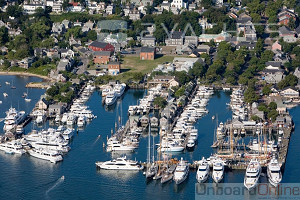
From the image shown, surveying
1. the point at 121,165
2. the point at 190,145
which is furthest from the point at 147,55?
the point at 121,165

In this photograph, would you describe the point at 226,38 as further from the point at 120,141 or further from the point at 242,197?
the point at 242,197

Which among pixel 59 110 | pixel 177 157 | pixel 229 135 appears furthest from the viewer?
pixel 59 110

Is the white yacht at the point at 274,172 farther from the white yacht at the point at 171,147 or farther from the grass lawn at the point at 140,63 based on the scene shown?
the grass lawn at the point at 140,63

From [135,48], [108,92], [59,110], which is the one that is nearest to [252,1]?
[135,48]

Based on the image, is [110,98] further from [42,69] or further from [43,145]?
[42,69]

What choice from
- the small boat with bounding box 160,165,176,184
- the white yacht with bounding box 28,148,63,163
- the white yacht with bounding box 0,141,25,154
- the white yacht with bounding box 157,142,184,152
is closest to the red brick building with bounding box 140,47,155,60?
the white yacht with bounding box 157,142,184,152

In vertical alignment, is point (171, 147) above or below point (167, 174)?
above

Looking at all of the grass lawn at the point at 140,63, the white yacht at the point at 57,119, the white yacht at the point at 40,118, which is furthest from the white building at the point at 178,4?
the white yacht at the point at 40,118
